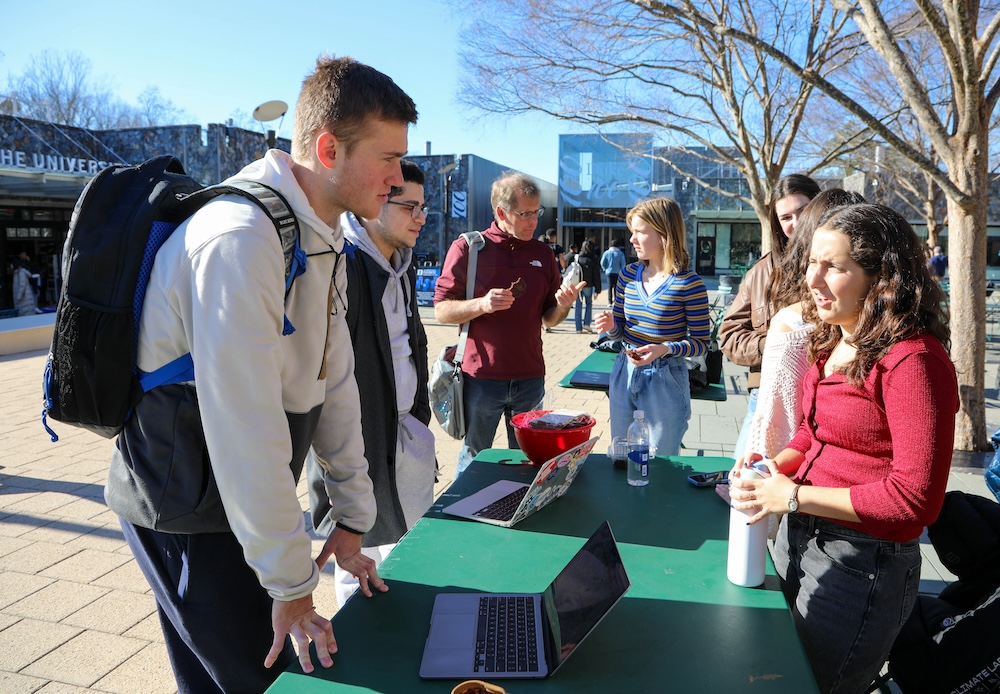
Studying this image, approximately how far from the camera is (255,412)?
1361 millimetres

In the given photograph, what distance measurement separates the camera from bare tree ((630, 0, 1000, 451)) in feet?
17.1

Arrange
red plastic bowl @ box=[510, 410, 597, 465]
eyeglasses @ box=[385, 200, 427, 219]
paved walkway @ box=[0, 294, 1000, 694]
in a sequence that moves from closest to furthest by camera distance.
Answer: red plastic bowl @ box=[510, 410, 597, 465], paved walkway @ box=[0, 294, 1000, 694], eyeglasses @ box=[385, 200, 427, 219]

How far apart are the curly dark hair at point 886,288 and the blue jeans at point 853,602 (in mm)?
423

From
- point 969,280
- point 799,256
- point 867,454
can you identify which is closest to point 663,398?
point 799,256

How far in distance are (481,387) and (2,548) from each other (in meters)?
2.83

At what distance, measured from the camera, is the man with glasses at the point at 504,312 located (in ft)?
12.6

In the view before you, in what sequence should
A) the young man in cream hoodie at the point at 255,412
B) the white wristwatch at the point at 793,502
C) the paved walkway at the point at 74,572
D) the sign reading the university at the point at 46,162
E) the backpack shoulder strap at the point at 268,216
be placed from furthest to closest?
the sign reading the university at the point at 46,162, the paved walkway at the point at 74,572, the white wristwatch at the point at 793,502, the backpack shoulder strap at the point at 268,216, the young man in cream hoodie at the point at 255,412

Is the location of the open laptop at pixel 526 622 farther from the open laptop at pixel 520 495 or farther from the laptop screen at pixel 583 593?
the open laptop at pixel 520 495

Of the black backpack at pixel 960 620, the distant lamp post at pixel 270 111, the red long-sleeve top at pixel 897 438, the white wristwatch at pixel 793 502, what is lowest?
the black backpack at pixel 960 620

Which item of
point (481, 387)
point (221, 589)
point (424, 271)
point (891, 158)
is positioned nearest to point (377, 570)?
point (221, 589)

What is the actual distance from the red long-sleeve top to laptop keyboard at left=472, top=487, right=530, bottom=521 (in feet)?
2.96

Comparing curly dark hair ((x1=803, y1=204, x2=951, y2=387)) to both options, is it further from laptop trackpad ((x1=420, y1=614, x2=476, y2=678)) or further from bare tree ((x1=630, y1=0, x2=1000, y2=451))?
bare tree ((x1=630, y1=0, x2=1000, y2=451))

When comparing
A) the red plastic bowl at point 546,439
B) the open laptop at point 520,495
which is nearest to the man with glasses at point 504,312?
the red plastic bowl at point 546,439

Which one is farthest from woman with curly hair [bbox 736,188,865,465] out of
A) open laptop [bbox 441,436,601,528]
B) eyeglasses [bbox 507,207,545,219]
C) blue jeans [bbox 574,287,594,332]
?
blue jeans [bbox 574,287,594,332]
